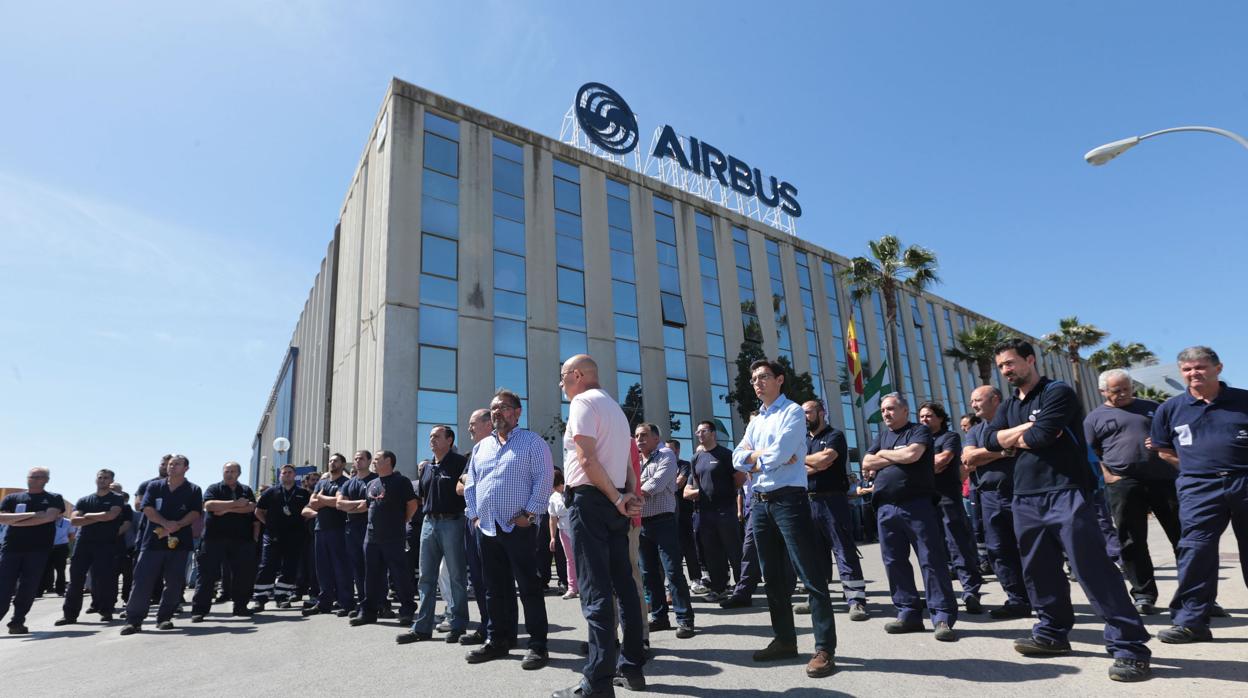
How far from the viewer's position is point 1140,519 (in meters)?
5.34

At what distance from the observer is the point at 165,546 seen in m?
7.60

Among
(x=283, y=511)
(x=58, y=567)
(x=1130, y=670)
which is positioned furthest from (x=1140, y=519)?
(x=58, y=567)

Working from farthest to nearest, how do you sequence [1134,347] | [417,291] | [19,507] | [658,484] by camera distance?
[1134,347]
[417,291]
[19,507]
[658,484]

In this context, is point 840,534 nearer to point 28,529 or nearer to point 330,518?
point 330,518

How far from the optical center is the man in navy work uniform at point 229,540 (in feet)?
26.6

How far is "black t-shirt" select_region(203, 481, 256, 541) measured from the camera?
8211 mm

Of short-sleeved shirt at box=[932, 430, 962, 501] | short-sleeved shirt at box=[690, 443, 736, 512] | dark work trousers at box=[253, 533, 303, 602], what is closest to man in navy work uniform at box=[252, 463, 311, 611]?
dark work trousers at box=[253, 533, 303, 602]

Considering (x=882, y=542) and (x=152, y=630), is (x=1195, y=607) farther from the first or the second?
(x=152, y=630)

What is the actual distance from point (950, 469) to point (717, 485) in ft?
7.81

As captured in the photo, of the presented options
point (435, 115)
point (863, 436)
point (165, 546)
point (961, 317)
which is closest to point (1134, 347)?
point (961, 317)

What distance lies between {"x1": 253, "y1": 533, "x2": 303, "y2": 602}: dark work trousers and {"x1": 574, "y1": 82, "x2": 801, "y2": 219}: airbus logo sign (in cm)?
1968

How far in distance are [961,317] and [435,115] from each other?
40.1m

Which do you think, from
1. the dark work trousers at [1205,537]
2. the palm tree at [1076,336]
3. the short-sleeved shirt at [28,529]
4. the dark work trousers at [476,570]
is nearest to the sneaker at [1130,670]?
the dark work trousers at [1205,537]

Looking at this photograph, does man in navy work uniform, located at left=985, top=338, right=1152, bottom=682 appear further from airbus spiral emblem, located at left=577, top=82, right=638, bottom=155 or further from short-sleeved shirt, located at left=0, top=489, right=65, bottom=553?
airbus spiral emblem, located at left=577, top=82, right=638, bottom=155
